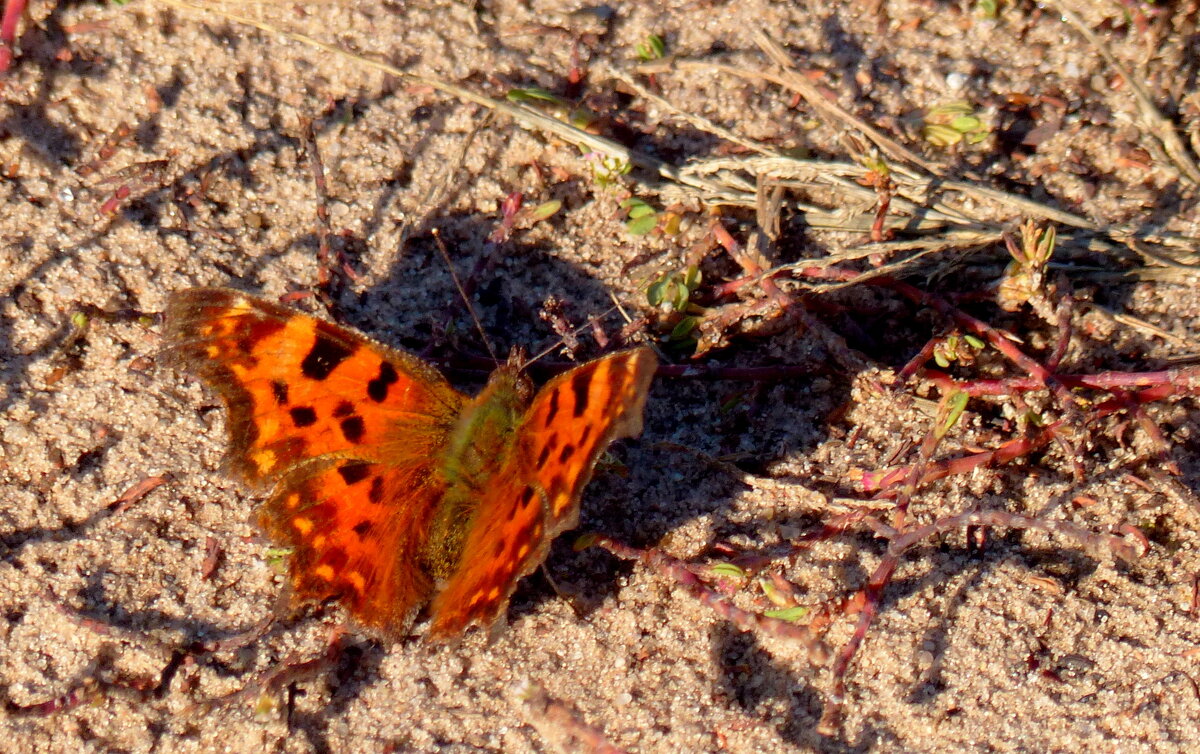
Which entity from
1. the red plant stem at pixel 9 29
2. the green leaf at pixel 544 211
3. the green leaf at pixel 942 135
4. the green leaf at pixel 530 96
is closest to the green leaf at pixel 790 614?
the green leaf at pixel 544 211

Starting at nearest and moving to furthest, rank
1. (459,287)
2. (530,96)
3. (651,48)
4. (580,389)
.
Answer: (580,389), (459,287), (530,96), (651,48)

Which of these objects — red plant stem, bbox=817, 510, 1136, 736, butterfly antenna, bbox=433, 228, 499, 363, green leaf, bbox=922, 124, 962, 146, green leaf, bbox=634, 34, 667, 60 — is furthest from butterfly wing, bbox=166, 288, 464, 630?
green leaf, bbox=922, 124, 962, 146

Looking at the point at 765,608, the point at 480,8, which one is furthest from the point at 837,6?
the point at 765,608

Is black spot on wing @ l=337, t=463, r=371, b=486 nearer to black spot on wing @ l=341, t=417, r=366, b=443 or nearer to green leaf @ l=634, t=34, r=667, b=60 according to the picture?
black spot on wing @ l=341, t=417, r=366, b=443


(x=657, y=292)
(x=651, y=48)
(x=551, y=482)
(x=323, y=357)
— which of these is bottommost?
(x=323, y=357)

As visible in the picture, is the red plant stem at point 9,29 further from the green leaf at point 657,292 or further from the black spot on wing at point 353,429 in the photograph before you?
the green leaf at point 657,292

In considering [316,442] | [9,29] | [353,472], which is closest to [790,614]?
[353,472]

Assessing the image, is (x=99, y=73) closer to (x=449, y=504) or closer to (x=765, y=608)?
(x=449, y=504)

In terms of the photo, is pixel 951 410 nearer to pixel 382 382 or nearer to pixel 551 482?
pixel 551 482
